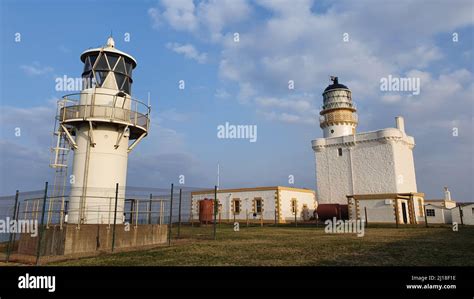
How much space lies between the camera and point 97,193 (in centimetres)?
1398

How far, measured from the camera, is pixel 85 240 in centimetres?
1223

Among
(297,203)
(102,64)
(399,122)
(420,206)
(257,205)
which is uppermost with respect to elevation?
(399,122)

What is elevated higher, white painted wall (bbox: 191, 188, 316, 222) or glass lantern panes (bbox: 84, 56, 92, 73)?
glass lantern panes (bbox: 84, 56, 92, 73)

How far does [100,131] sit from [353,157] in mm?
30242

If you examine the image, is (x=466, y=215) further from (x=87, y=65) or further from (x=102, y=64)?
(x=87, y=65)

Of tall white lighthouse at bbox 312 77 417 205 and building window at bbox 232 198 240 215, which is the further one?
building window at bbox 232 198 240 215

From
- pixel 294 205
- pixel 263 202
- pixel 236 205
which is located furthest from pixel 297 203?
pixel 236 205

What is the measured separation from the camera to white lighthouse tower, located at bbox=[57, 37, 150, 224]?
13883mm

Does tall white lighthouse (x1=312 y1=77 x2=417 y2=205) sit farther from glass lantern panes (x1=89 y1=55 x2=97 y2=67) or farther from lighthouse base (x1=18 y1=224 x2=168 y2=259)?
glass lantern panes (x1=89 y1=55 x2=97 y2=67)

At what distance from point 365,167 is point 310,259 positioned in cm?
2922

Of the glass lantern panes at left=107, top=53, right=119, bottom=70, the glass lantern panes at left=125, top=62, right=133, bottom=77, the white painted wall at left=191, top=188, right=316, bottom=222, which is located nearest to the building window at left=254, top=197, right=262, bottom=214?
the white painted wall at left=191, top=188, right=316, bottom=222

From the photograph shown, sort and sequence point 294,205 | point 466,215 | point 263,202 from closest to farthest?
point 466,215, point 263,202, point 294,205

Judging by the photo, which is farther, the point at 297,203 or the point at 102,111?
the point at 297,203

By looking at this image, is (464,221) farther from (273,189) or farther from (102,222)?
(102,222)
